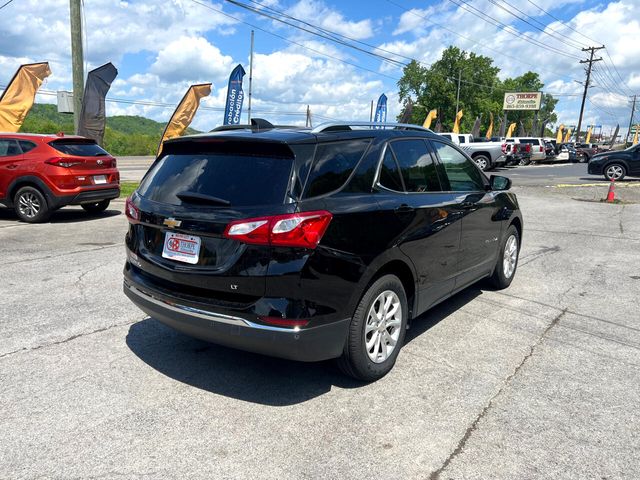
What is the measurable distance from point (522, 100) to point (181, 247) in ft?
277

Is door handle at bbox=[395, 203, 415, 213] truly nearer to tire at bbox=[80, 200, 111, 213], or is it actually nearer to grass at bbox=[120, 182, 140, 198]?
tire at bbox=[80, 200, 111, 213]

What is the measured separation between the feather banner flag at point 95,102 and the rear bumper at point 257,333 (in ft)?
45.2

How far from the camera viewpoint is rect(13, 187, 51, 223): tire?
962cm

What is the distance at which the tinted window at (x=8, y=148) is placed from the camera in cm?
969

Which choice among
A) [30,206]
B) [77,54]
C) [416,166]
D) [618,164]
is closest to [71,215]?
[30,206]

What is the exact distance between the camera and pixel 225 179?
10.5ft

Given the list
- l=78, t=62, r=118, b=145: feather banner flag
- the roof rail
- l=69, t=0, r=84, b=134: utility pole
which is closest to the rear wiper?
the roof rail

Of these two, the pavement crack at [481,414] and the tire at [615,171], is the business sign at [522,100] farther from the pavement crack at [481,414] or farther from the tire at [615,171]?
the pavement crack at [481,414]

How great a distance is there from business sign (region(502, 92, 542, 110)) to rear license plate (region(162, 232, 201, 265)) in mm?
81632

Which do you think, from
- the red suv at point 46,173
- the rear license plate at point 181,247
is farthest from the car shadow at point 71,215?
the rear license plate at point 181,247

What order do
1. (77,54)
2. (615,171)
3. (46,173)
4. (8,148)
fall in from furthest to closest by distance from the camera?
(615,171) < (77,54) < (8,148) < (46,173)

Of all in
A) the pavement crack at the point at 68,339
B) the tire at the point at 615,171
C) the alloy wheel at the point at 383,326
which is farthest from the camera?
the tire at the point at 615,171

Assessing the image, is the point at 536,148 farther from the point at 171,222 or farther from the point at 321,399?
the point at 171,222

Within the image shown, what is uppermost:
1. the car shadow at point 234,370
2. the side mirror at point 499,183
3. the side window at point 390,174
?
the side window at point 390,174
